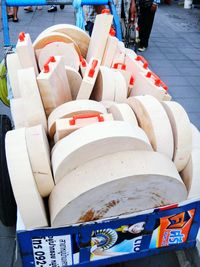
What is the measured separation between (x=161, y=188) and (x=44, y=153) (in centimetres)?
49

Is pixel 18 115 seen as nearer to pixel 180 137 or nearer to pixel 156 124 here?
pixel 156 124

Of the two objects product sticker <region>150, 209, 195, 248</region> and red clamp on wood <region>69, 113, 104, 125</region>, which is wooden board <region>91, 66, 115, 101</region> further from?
product sticker <region>150, 209, 195, 248</region>

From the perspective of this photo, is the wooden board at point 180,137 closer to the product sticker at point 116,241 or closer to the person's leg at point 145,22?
the product sticker at point 116,241

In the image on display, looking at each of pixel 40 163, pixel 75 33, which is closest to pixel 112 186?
pixel 40 163

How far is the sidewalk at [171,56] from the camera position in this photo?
187 cm

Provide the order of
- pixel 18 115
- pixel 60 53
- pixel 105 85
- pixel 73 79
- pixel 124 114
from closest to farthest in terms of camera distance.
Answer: pixel 124 114 → pixel 18 115 → pixel 105 85 → pixel 73 79 → pixel 60 53

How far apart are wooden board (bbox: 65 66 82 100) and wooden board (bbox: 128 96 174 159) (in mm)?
594

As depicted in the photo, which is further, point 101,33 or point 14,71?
point 101,33

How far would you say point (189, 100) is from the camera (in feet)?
13.2

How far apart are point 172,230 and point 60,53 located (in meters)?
1.36

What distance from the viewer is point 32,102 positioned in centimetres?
143

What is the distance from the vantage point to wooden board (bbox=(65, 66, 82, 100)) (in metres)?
1.83

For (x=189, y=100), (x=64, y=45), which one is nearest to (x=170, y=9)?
(x=189, y=100)

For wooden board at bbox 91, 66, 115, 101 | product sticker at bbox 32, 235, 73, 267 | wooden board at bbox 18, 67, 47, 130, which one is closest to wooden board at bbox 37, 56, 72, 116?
wooden board at bbox 18, 67, 47, 130
